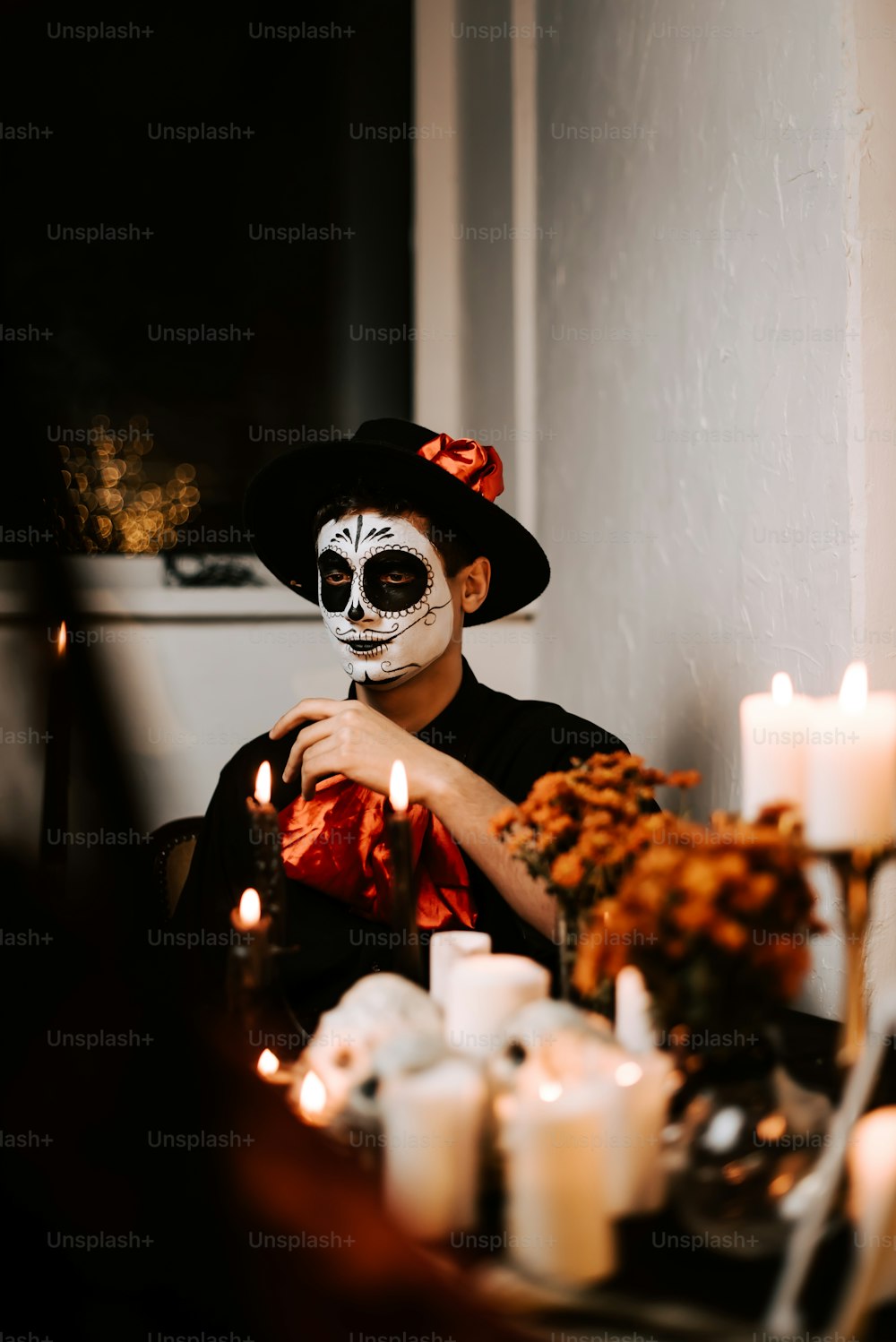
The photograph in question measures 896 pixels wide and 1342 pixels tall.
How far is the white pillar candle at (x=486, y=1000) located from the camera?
0.80 m

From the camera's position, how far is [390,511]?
149 centimetres

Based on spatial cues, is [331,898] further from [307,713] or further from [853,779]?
[853,779]

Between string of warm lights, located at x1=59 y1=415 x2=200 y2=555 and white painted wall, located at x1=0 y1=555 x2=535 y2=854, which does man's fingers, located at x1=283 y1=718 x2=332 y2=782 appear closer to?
white painted wall, located at x1=0 y1=555 x2=535 y2=854

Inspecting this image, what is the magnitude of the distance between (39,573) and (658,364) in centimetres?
153

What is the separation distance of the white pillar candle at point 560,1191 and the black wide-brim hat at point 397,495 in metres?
0.94

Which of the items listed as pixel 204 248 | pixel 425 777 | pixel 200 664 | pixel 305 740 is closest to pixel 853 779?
pixel 425 777

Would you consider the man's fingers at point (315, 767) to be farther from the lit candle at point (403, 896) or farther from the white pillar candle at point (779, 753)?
the white pillar candle at point (779, 753)

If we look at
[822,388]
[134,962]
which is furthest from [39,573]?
[822,388]

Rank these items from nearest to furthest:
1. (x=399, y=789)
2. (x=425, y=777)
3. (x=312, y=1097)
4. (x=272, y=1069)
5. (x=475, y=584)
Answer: (x=312, y=1097), (x=272, y=1069), (x=399, y=789), (x=425, y=777), (x=475, y=584)

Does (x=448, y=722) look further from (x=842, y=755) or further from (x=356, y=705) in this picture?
(x=842, y=755)

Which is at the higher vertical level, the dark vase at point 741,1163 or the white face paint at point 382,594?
the white face paint at point 382,594

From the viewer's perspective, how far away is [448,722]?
1591 millimetres

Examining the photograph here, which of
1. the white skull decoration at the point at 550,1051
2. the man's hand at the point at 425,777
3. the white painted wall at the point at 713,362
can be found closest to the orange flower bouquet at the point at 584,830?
the white skull decoration at the point at 550,1051

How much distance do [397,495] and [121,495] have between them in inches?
45.0
